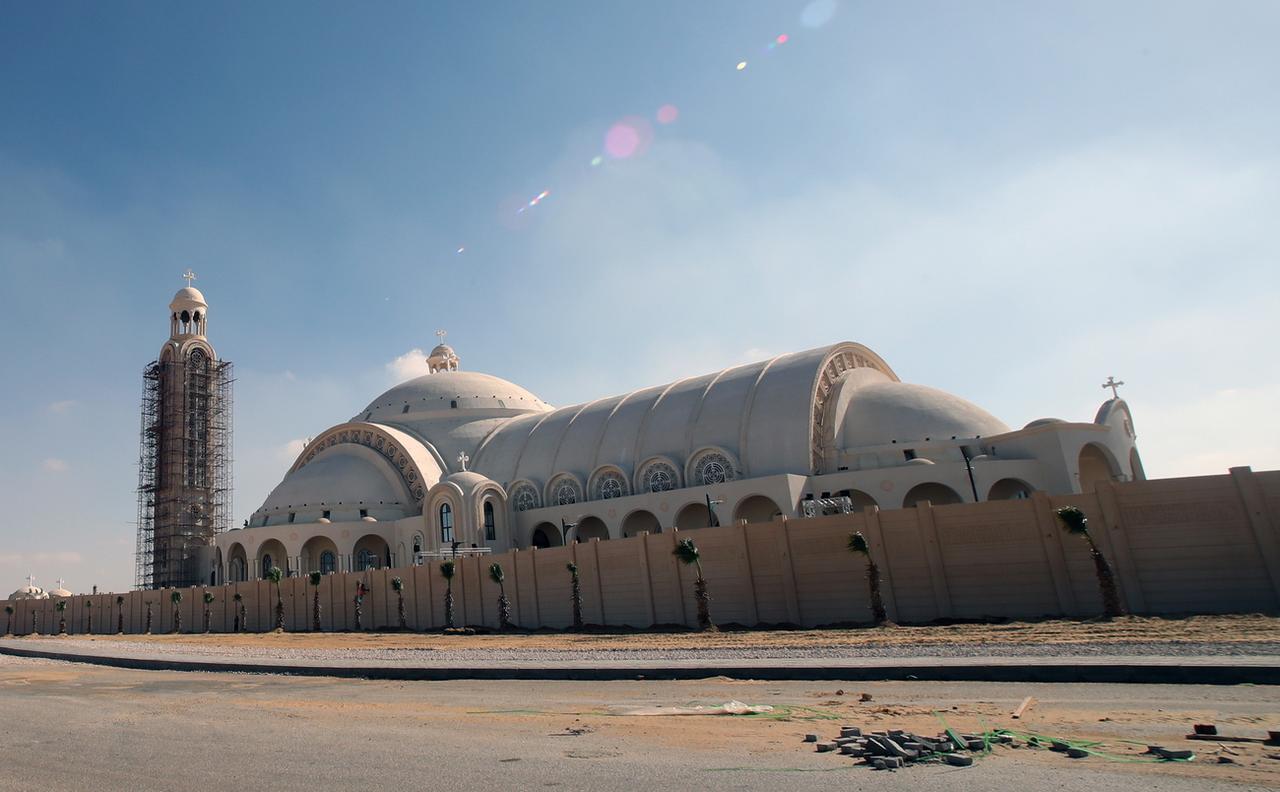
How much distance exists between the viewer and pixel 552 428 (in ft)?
182

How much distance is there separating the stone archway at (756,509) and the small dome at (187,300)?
5597cm

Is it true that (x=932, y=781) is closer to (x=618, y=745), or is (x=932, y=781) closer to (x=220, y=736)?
(x=618, y=745)

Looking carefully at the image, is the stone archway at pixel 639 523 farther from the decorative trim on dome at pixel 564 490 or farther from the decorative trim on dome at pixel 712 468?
the decorative trim on dome at pixel 564 490

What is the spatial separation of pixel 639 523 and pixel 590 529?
374 centimetres

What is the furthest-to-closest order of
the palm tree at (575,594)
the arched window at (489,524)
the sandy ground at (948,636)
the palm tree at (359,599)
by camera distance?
the arched window at (489,524) < the palm tree at (359,599) < the palm tree at (575,594) < the sandy ground at (948,636)

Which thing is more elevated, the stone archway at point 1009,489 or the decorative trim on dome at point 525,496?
the decorative trim on dome at point 525,496

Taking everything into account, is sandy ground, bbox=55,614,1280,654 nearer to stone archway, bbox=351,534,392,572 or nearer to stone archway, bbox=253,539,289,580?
stone archway, bbox=351,534,392,572

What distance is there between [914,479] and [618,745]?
3278cm

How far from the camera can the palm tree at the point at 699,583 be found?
2444cm

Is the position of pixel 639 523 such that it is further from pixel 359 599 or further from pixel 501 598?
pixel 501 598

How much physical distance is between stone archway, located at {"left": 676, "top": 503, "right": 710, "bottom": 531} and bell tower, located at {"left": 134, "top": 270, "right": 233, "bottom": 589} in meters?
39.6

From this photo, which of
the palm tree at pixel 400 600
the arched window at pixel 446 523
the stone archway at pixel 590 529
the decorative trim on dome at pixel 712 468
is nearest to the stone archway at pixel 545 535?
the stone archway at pixel 590 529

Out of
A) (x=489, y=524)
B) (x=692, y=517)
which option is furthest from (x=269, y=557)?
(x=692, y=517)

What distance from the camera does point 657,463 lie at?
152 ft
